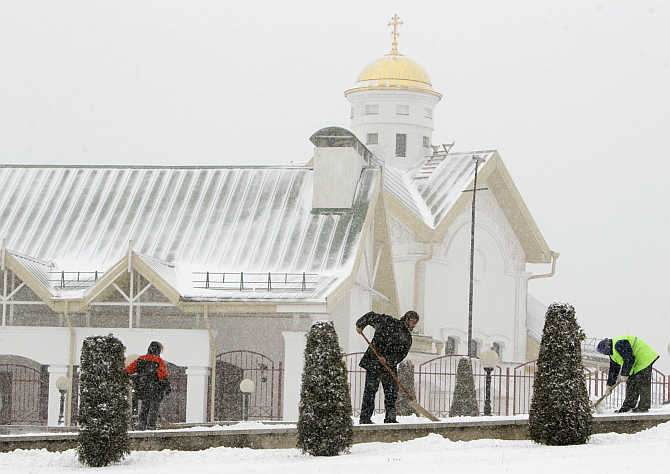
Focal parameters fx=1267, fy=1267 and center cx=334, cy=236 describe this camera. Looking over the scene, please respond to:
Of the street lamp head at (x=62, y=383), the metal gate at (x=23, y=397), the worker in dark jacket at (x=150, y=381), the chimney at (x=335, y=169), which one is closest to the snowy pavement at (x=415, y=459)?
the worker in dark jacket at (x=150, y=381)

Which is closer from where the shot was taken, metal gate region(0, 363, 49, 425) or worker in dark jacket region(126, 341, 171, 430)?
worker in dark jacket region(126, 341, 171, 430)

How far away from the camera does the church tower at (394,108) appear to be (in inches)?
2092

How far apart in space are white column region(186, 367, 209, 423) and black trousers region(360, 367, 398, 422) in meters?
11.4

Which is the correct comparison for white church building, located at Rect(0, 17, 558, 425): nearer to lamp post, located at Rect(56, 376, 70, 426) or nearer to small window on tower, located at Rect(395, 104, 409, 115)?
lamp post, located at Rect(56, 376, 70, 426)

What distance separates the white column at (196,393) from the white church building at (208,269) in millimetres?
28

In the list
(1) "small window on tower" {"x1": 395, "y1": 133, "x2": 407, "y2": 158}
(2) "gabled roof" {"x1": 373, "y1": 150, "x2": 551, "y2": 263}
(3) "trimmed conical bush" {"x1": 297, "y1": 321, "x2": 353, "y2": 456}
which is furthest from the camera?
(1) "small window on tower" {"x1": 395, "y1": 133, "x2": 407, "y2": 158}

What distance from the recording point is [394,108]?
178 feet

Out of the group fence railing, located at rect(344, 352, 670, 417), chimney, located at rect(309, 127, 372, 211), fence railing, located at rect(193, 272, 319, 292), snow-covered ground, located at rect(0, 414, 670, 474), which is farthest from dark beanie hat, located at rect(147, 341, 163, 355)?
chimney, located at rect(309, 127, 372, 211)

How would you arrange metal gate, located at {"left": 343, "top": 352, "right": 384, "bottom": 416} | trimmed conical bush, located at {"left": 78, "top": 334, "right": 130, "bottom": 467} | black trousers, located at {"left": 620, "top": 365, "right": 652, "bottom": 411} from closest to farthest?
1. trimmed conical bush, located at {"left": 78, "top": 334, "right": 130, "bottom": 467}
2. black trousers, located at {"left": 620, "top": 365, "right": 652, "bottom": 411}
3. metal gate, located at {"left": 343, "top": 352, "right": 384, "bottom": 416}

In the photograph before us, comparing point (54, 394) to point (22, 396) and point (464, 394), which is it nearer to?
point (22, 396)

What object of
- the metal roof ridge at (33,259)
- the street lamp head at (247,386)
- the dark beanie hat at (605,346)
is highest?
the metal roof ridge at (33,259)

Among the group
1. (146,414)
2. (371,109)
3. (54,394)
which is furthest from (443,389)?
(146,414)

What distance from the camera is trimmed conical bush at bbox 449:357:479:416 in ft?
84.5

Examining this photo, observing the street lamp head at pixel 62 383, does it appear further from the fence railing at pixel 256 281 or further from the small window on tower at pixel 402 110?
the small window on tower at pixel 402 110
